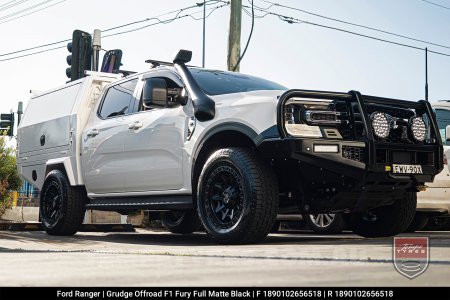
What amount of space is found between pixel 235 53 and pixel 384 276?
39.7 ft

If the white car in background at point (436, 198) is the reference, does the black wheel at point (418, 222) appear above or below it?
below

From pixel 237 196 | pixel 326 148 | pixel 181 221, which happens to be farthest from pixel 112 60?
pixel 326 148

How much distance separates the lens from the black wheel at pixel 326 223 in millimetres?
9445

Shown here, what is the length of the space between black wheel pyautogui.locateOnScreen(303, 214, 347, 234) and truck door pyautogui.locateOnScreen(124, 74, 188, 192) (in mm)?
2658

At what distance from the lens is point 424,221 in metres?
10.4

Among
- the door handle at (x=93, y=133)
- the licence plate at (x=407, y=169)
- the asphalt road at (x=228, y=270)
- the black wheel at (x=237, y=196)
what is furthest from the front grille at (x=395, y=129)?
the door handle at (x=93, y=133)

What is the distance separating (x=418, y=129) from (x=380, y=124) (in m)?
0.52

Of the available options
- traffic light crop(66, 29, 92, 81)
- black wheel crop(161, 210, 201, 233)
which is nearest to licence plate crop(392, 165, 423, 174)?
black wheel crop(161, 210, 201, 233)

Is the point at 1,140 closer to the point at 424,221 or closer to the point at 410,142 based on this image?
the point at 424,221

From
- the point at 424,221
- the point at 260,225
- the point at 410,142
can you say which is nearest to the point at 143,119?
the point at 260,225

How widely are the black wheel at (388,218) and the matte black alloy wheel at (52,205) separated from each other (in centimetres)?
392

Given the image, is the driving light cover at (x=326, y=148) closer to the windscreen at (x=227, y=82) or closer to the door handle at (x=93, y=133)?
the windscreen at (x=227, y=82)

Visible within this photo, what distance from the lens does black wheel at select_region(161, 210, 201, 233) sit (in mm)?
10459

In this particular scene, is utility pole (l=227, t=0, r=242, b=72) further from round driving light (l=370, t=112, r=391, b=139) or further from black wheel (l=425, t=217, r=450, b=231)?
round driving light (l=370, t=112, r=391, b=139)
